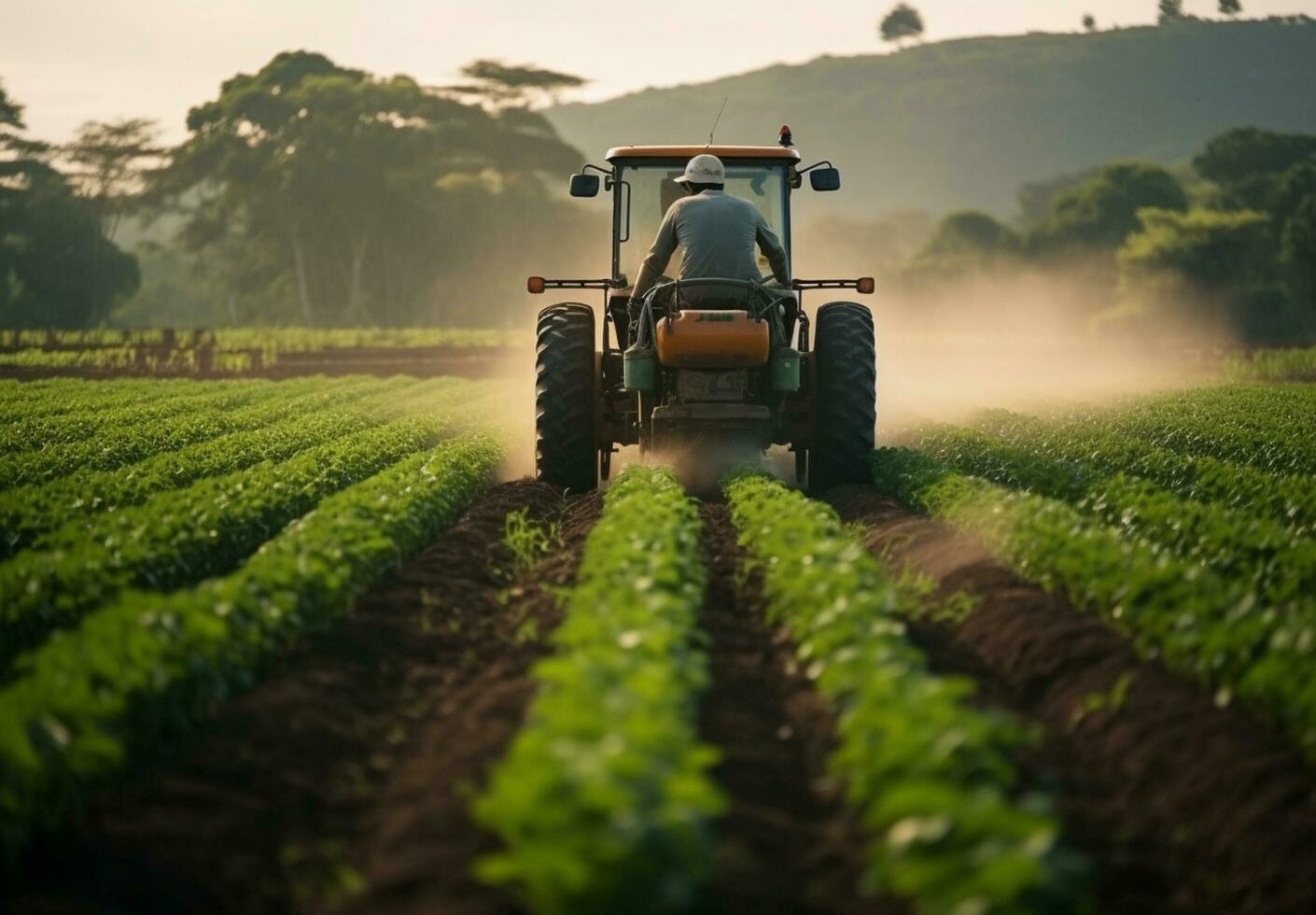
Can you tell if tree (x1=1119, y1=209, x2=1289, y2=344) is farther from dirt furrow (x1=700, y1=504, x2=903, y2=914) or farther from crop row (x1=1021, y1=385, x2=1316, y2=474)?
dirt furrow (x1=700, y1=504, x2=903, y2=914)

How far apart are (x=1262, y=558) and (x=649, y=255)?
490cm

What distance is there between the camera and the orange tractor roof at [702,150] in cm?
1317

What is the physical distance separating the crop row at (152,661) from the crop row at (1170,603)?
3.50m

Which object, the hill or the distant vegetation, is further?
the hill

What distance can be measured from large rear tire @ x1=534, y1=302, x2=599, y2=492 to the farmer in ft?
3.15

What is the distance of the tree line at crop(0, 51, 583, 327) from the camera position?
65438 millimetres

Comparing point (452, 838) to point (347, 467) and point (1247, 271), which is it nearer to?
point (347, 467)

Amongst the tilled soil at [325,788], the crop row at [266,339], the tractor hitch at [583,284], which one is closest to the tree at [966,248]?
→ the crop row at [266,339]

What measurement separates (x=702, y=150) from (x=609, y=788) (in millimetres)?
9434

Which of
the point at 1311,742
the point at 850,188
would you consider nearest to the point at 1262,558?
the point at 1311,742

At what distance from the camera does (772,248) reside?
39.6ft

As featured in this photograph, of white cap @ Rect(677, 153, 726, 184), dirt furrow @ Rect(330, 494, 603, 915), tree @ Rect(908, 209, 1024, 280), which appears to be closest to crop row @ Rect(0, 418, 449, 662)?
dirt furrow @ Rect(330, 494, 603, 915)

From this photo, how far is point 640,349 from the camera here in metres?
11.9

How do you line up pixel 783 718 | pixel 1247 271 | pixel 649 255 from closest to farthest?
pixel 783 718 → pixel 649 255 → pixel 1247 271
